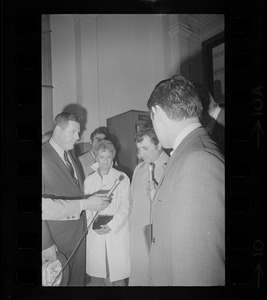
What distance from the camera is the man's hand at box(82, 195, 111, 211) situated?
4.09 ft

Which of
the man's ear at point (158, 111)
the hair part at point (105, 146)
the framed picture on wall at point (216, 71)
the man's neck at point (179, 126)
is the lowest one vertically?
the hair part at point (105, 146)

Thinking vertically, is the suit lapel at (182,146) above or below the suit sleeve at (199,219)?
above

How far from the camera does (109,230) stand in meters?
1.24

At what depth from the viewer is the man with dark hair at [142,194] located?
4.09 ft

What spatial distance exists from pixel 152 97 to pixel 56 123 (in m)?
0.33

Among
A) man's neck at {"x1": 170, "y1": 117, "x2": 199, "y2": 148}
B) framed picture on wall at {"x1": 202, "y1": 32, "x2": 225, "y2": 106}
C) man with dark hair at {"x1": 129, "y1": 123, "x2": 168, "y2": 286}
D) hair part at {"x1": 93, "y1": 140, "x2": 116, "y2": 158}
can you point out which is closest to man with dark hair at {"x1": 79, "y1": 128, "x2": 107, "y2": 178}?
hair part at {"x1": 93, "y1": 140, "x2": 116, "y2": 158}

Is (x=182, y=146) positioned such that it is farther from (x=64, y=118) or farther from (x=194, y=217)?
(x=64, y=118)

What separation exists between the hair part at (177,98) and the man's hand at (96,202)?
0.34m

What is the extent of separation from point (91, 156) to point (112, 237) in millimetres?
278

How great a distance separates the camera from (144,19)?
1252 mm

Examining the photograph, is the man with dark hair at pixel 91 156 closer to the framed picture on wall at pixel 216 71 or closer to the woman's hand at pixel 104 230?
the woman's hand at pixel 104 230
